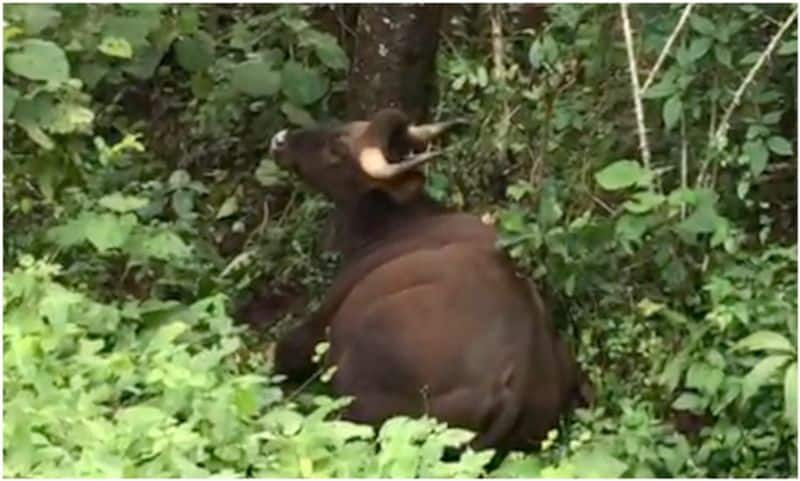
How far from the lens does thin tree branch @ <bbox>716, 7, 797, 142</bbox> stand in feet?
21.1

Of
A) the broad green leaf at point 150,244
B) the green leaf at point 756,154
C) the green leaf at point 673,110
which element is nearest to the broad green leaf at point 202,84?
the broad green leaf at point 150,244

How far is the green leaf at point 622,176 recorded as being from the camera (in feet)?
21.8

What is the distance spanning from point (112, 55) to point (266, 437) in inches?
87.9

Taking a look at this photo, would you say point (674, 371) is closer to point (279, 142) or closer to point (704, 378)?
point (704, 378)

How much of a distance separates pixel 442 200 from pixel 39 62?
6.95 feet

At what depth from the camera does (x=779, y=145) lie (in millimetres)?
6629

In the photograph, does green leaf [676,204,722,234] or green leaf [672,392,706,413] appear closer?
green leaf [672,392,706,413]

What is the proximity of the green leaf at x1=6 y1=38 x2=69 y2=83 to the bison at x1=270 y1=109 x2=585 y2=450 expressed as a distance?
130 centimetres

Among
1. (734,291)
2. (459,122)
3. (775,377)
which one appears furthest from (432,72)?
(775,377)

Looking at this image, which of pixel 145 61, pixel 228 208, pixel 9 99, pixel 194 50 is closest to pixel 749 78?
pixel 9 99

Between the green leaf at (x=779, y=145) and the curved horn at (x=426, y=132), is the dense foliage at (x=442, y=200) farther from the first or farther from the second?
the curved horn at (x=426, y=132)

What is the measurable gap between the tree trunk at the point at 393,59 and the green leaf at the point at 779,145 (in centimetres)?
190

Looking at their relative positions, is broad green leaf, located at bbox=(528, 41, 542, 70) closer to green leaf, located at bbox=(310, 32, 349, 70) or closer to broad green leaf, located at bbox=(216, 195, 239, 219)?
green leaf, located at bbox=(310, 32, 349, 70)

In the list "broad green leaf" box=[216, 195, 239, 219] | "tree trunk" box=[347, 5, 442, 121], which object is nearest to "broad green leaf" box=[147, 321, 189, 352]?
"tree trunk" box=[347, 5, 442, 121]
